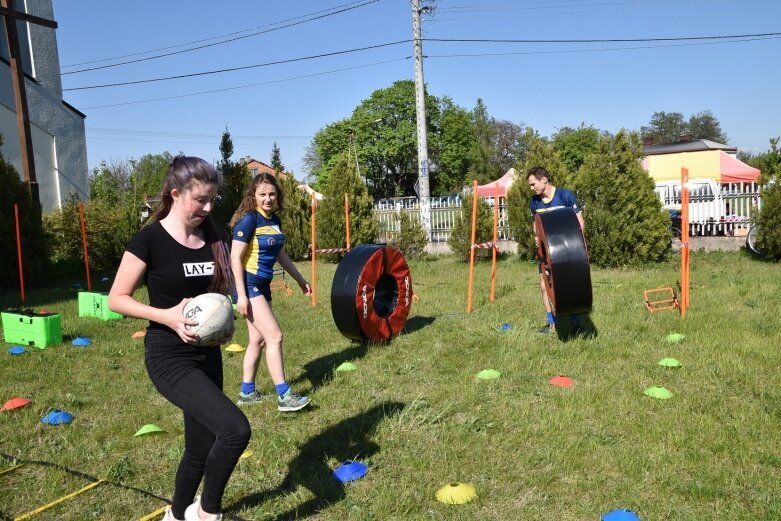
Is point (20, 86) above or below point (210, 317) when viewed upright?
above

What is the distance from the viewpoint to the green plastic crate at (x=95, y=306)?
384 inches

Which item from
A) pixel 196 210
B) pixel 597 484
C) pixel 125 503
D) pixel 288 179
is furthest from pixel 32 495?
pixel 288 179

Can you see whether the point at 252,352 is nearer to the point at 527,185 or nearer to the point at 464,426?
the point at 464,426

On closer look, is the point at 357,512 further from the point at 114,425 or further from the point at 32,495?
the point at 114,425

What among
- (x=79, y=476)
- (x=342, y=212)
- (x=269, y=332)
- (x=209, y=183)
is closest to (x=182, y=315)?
(x=209, y=183)

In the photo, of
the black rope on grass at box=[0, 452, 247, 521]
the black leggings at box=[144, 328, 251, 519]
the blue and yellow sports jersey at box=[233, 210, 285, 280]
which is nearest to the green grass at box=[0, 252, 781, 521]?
the black rope on grass at box=[0, 452, 247, 521]

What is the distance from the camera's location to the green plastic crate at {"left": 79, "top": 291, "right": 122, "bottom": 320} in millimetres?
9750

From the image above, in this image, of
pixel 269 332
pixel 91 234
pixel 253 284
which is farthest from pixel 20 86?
pixel 269 332

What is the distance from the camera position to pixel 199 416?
111 inches

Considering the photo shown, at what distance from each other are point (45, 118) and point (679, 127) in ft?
287

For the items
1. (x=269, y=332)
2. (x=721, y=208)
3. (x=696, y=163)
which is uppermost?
(x=696, y=163)

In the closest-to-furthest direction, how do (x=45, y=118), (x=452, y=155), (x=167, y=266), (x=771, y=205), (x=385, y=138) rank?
(x=167, y=266) < (x=771, y=205) < (x=45, y=118) < (x=385, y=138) < (x=452, y=155)

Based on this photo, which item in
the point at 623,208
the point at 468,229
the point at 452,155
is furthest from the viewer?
the point at 452,155

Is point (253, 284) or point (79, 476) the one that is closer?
point (79, 476)
